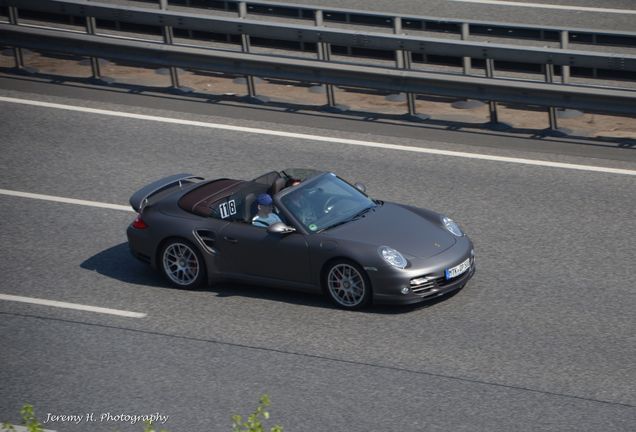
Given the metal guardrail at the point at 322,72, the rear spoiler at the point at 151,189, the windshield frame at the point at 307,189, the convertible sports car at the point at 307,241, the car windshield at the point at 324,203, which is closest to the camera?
the convertible sports car at the point at 307,241

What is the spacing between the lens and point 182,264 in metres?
11.9

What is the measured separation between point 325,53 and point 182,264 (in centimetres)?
698

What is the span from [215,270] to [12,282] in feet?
7.72

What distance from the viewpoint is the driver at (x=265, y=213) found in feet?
37.8

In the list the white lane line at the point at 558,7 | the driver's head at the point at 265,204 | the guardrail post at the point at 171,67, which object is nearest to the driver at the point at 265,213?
the driver's head at the point at 265,204

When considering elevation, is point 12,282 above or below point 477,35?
below

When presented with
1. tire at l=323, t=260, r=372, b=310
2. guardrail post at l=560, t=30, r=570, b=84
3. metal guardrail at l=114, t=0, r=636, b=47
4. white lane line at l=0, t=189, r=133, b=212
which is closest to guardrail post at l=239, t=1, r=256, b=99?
metal guardrail at l=114, t=0, r=636, b=47

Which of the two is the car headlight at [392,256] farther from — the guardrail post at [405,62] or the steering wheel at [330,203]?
the guardrail post at [405,62]

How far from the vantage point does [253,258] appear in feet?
37.6

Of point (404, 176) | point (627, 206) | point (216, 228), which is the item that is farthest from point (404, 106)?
point (216, 228)

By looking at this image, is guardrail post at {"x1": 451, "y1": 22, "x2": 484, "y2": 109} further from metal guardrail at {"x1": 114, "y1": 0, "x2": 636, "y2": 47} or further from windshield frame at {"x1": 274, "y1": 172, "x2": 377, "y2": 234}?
windshield frame at {"x1": 274, "y1": 172, "x2": 377, "y2": 234}

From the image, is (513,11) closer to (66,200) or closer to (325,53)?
(325,53)

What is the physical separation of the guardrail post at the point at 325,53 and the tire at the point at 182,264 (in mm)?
5951

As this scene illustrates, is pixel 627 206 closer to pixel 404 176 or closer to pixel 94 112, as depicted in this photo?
pixel 404 176
